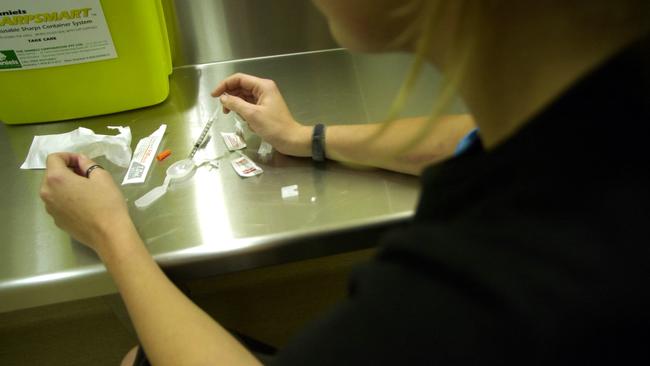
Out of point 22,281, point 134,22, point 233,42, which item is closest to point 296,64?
point 233,42

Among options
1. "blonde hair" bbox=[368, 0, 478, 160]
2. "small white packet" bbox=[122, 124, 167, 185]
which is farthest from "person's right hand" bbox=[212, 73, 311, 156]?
"blonde hair" bbox=[368, 0, 478, 160]

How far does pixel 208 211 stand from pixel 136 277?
146 millimetres

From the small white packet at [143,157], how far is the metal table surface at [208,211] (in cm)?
1

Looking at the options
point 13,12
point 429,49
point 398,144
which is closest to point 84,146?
point 13,12

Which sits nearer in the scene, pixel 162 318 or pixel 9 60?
pixel 162 318

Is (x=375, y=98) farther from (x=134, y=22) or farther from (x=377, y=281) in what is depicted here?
(x=377, y=281)

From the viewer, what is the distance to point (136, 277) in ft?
1.94

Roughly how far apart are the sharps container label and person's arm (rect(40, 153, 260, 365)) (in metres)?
0.21

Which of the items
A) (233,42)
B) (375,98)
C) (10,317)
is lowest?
(10,317)

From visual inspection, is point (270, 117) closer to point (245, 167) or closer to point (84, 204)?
point (245, 167)

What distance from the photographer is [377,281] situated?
311 mm

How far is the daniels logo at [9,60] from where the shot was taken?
2.55ft

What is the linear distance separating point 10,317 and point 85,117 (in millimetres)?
773

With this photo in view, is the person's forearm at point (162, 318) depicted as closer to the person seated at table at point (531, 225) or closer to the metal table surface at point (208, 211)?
the metal table surface at point (208, 211)
